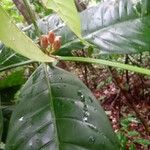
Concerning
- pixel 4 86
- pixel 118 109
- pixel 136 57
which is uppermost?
pixel 4 86

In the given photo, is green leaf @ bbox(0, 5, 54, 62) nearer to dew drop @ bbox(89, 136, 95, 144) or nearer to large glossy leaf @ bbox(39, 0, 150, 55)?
dew drop @ bbox(89, 136, 95, 144)

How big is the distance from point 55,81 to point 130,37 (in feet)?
0.69

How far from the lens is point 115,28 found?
1.00 meters

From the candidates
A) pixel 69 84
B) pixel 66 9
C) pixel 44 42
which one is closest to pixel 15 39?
pixel 66 9

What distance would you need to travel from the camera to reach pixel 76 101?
2.80 ft

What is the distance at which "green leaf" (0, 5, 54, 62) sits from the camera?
0.38 metres

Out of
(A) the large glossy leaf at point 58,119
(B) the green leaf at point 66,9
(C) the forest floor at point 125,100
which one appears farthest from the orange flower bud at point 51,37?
(C) the forest floor at point 125,100

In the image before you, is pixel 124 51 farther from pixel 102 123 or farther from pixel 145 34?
pixel 102 123

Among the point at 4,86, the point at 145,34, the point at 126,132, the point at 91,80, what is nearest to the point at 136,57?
the point at 91,80

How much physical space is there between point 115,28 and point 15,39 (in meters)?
0.64

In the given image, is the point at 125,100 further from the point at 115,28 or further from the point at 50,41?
the point at 50,41

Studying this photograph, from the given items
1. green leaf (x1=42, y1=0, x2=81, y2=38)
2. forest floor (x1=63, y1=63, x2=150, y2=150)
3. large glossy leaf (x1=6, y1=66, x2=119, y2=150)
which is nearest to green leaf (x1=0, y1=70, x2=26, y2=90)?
large glossy leaf (x1=6, y1=66, x2=119, y2=150)

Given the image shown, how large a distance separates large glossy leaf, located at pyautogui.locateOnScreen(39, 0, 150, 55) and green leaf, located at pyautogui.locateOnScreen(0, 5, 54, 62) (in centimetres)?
54

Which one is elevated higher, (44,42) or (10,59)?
(44,42)
